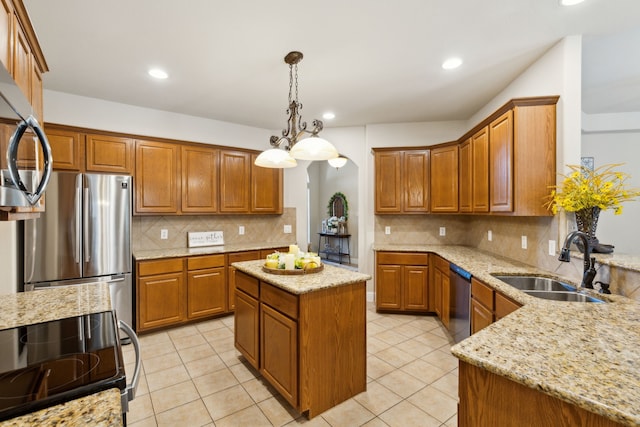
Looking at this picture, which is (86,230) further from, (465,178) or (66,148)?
(465,178)

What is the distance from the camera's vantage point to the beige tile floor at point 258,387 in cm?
193

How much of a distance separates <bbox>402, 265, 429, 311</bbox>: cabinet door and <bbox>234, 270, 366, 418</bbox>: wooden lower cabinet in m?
1.72

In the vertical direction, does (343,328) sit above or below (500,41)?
below

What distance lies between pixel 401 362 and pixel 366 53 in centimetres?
275

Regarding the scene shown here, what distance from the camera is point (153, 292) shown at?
3250mm

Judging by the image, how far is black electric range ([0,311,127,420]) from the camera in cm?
71

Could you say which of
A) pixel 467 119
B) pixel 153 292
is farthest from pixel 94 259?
pixel 467 119

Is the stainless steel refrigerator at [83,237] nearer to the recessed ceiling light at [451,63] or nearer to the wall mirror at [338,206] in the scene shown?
the recessed ceiling light at [451,63]

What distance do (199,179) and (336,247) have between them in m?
4.72

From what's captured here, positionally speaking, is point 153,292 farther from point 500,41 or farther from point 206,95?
point 500,41

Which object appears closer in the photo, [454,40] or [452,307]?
[454,40]

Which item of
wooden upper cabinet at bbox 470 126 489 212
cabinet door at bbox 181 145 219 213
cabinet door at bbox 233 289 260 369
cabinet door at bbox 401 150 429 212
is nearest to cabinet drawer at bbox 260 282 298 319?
cabinet door at bbox 233 289 260 369

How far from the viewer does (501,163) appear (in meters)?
2.57

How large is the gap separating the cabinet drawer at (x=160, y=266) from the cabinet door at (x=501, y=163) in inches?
136
